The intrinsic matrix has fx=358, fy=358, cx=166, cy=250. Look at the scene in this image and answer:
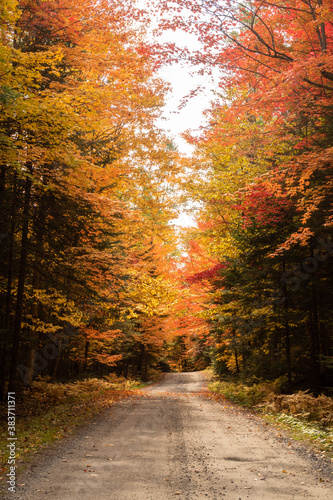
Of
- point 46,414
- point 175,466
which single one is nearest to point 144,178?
point 46,414

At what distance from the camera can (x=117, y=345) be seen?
20516 mm

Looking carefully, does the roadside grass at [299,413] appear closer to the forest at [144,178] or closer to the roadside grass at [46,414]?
the forest at [144,178]

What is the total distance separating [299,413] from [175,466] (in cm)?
500

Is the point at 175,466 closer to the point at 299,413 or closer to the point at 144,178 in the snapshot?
the point at 299,413

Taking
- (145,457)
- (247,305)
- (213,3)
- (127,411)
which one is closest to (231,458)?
(145,457)

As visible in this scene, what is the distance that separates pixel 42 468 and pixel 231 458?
304 cm

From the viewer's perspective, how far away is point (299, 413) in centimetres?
923

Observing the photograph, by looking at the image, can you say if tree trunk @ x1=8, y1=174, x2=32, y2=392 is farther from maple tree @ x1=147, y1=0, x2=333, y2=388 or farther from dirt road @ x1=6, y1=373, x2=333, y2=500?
maple tree @ x1=147, y1=0, x2=333, y2=388

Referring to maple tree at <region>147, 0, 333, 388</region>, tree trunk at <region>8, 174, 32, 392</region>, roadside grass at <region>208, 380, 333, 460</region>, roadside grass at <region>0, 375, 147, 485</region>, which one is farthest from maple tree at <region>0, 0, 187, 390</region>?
roadside grass at <region>208, 380, 333, 460</region>

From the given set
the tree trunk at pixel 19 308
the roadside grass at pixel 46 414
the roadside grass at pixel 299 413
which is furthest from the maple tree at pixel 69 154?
the roadside grass at pixel 299 413

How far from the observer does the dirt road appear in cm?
454

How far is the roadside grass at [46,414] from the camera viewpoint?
6.54 m

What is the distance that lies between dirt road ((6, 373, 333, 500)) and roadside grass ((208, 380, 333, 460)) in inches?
22.2

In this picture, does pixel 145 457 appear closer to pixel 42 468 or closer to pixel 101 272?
pixel 42 468
